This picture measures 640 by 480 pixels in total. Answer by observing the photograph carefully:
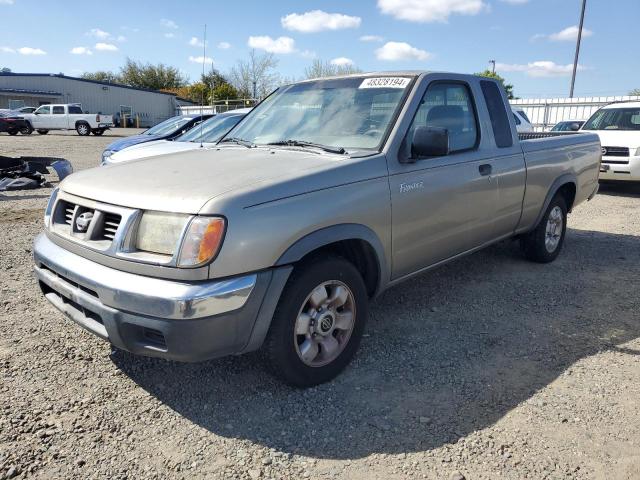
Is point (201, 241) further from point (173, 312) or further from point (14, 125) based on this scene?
point (14, 125)

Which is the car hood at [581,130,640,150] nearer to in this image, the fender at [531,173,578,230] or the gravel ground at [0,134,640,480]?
the fender at [531,173,578,230]

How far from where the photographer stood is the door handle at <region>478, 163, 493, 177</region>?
4207mm

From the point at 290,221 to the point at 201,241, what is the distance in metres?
0.50

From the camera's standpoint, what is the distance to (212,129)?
364 inches

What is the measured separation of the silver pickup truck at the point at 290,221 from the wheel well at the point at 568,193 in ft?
4.90

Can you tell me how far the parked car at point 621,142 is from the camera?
1015cm

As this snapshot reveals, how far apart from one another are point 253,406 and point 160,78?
7594cm

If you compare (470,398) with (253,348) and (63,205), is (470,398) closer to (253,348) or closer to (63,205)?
(253,348)

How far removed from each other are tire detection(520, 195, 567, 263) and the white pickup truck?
33229mm

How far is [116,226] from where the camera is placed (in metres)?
2.83

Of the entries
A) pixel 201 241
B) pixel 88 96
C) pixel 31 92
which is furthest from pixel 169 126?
pixel 88 96

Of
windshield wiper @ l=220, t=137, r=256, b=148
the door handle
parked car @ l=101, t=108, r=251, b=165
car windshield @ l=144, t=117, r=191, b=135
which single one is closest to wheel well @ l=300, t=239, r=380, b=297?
windshield wiper @ l=220, t=137, r=256, b=148

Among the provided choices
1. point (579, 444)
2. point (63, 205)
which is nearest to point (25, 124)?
point (63, 205)

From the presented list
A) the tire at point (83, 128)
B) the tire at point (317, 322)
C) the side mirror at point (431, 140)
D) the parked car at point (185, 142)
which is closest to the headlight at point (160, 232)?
the tire at point (317, 322)
